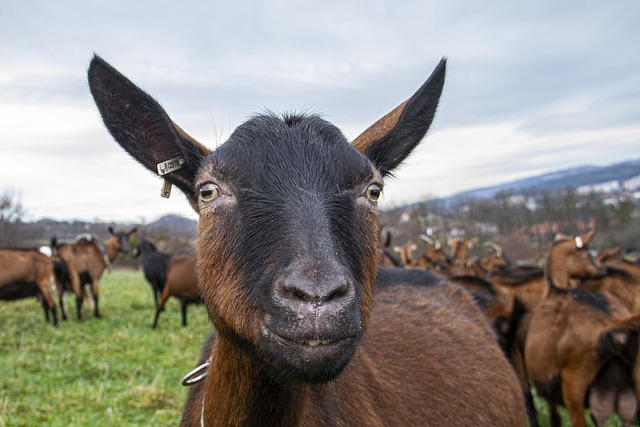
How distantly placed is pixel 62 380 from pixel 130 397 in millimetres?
1727

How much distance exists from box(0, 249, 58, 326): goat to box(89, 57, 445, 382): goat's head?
11.6m

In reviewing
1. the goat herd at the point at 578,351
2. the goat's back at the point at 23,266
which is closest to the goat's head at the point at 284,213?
→ the goat herd at the point at 578,351

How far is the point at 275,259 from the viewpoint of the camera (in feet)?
6.42

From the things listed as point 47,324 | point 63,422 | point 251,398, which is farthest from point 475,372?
point 47,324

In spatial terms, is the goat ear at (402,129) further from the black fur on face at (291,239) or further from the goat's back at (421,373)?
the goat's back at (421,373)

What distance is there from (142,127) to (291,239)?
120 cm

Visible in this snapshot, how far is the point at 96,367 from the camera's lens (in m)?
8.24

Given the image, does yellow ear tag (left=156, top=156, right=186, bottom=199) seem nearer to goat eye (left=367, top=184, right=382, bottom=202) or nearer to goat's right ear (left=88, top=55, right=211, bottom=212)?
goat's right ear (left=88, top=55, right=211, bottom=212)

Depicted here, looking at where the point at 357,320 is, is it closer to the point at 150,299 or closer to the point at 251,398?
the point at 251,398

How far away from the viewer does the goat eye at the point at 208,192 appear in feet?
7.76

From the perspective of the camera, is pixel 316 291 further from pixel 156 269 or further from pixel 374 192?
pixel 156 269

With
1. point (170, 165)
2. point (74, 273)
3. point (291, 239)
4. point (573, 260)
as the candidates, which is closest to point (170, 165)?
point (170, 165)

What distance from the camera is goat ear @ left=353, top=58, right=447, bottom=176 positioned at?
111 inches

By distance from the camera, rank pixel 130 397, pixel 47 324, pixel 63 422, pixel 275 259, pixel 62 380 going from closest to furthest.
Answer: pixel 275 259
pixel 63 422
pixel 130 397
pixel 62 380
pixel 47 324
